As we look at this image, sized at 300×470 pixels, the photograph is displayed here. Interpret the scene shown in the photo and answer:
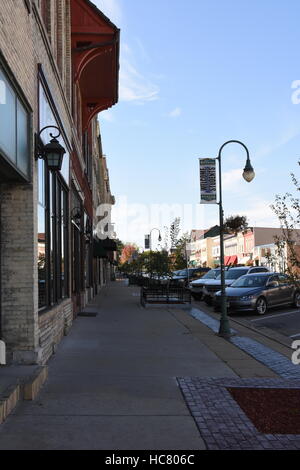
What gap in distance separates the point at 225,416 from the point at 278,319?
1155 cm

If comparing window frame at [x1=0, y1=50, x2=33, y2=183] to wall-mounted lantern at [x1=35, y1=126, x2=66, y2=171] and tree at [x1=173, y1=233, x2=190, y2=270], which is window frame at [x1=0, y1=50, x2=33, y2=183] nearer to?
wall-mounted lantern at [x1=35, y1=126, x2=66, y2=171]

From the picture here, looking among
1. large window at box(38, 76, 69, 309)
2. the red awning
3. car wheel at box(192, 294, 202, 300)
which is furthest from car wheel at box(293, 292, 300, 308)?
the red awning

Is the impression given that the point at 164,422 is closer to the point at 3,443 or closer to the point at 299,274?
the point at 3,443

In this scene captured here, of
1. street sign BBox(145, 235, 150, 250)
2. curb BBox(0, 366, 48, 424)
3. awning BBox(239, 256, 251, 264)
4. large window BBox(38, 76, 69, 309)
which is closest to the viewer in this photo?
curb BBox(0, 366, 48, 424)

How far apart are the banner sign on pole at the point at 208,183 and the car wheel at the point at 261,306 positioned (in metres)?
6.27

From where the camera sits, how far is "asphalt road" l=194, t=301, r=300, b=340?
47.0 ft

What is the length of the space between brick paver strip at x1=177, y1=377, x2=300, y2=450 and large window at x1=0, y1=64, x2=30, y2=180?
3817 millimetres

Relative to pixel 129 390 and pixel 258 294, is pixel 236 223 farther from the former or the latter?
pixel 129 390

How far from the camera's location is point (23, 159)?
7.44 metres

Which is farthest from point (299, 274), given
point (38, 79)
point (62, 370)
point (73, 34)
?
point (73, 34)

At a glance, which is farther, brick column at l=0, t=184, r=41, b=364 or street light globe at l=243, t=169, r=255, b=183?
street light globe at l=243, t=169, r=255, b=183

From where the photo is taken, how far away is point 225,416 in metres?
5.86

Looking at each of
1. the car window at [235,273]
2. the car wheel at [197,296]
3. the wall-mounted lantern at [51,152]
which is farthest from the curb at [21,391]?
the car wheel at [197,296]

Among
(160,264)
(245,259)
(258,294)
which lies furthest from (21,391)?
Result: (245,259)
